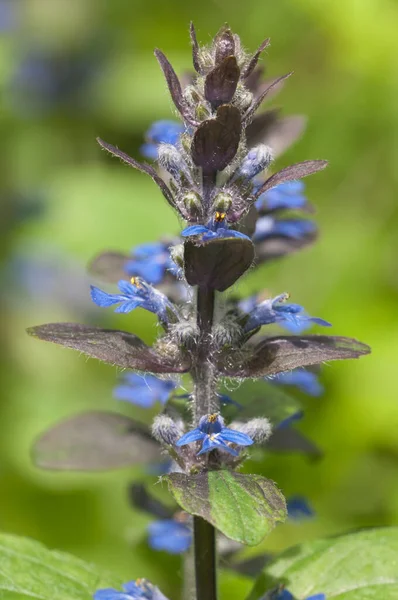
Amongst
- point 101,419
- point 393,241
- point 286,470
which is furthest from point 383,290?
point 101,419

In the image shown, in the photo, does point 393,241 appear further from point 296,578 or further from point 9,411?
point 296,578

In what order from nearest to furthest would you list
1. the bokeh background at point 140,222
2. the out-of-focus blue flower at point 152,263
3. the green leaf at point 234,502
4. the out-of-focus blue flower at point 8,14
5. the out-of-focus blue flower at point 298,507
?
the green leaf at point 234,502 → the out-of-focus blue flower at point 152,263 → the out-of-focus blue flower at point 298,507 → the bokeh background at point 140,222 → the out-of-focus blue flower at point 8,14

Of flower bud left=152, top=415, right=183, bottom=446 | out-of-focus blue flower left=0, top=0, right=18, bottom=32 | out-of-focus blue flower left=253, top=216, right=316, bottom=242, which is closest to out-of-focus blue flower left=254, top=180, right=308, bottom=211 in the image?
out-of-focus blue flower left=253, top=216, right=316, bottom=242

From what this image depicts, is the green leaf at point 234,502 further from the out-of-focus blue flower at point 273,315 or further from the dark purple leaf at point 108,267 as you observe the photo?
the dark purple leaf at point 108,267

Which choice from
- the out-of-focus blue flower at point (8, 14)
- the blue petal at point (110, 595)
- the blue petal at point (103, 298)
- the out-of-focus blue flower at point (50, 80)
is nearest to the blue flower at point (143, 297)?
the blue petal at point (103, 298)

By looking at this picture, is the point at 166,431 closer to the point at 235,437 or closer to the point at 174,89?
the point at 235,437
